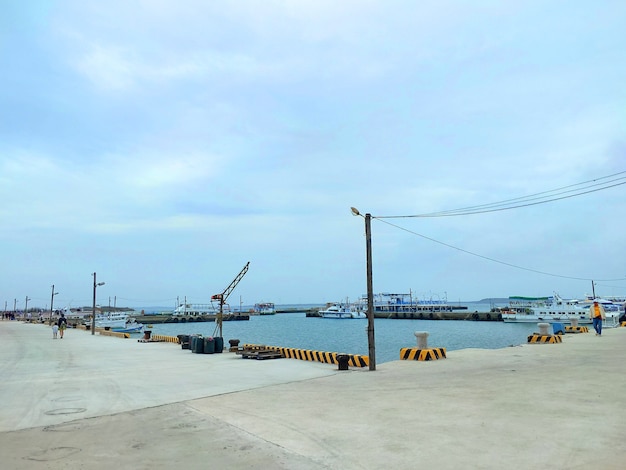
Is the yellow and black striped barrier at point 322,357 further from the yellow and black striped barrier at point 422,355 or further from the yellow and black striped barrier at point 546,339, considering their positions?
the yellow and black striped barrier at point 546,339

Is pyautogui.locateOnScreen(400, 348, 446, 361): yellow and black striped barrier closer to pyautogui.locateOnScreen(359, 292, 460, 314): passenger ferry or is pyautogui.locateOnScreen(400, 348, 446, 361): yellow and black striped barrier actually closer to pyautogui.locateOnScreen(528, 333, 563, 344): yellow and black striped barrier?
pyautogui.locateOnScreen(528, 333, 563, 344): yellow and black striped barrier

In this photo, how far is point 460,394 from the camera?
11.0 metres

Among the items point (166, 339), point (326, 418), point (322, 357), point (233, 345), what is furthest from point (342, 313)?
point (326, 418)

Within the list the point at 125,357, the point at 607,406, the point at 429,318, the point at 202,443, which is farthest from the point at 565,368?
the point at 429,318

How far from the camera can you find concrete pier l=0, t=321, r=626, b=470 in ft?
21.6

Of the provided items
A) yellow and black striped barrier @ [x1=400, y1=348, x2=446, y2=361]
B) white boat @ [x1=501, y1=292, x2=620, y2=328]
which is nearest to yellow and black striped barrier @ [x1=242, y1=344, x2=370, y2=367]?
yellow and black striped barrier @ [x1=400, y1=348, x2=446, y2=361]

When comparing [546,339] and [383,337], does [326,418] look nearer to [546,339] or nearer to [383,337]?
[546,339]

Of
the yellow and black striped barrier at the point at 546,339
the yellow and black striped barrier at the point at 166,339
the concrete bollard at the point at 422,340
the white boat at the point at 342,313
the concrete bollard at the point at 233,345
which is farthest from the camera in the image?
the white boat at the point at 342,313

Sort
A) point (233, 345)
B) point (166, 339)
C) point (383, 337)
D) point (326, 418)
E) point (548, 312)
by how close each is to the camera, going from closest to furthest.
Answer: point (326, 418) < point (233, 345) < point (166, 339) < point (383, 337) < point (548, 312)

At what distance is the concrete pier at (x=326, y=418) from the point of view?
21.6 feet

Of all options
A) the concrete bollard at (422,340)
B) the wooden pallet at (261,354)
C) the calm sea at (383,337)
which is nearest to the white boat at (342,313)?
the calm sea at (383,337)

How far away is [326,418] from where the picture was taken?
9.05 metres

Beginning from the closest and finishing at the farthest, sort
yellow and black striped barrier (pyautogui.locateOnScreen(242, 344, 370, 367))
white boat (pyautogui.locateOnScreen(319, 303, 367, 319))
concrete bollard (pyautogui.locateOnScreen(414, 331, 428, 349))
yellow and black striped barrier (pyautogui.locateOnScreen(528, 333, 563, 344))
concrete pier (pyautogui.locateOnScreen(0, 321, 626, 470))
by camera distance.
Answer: concrete pier (pyautogui.locateOnScreen(0, 321, 626, 470)) < yellow and black striped barrier (pyautogui.locateOnScreen(242, 344, 370, 367)) < concrete bollard (pyautogui.locateOnScreen(414, 331, 428, 349)) < yellow and black striped barrier (pyautogui.locateOnScreen(528, 333, 563, 344)) < white boat (pyautogui.locateOnScreen(319, 303, 367, 319))

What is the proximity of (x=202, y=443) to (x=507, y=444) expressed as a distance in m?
4.78
